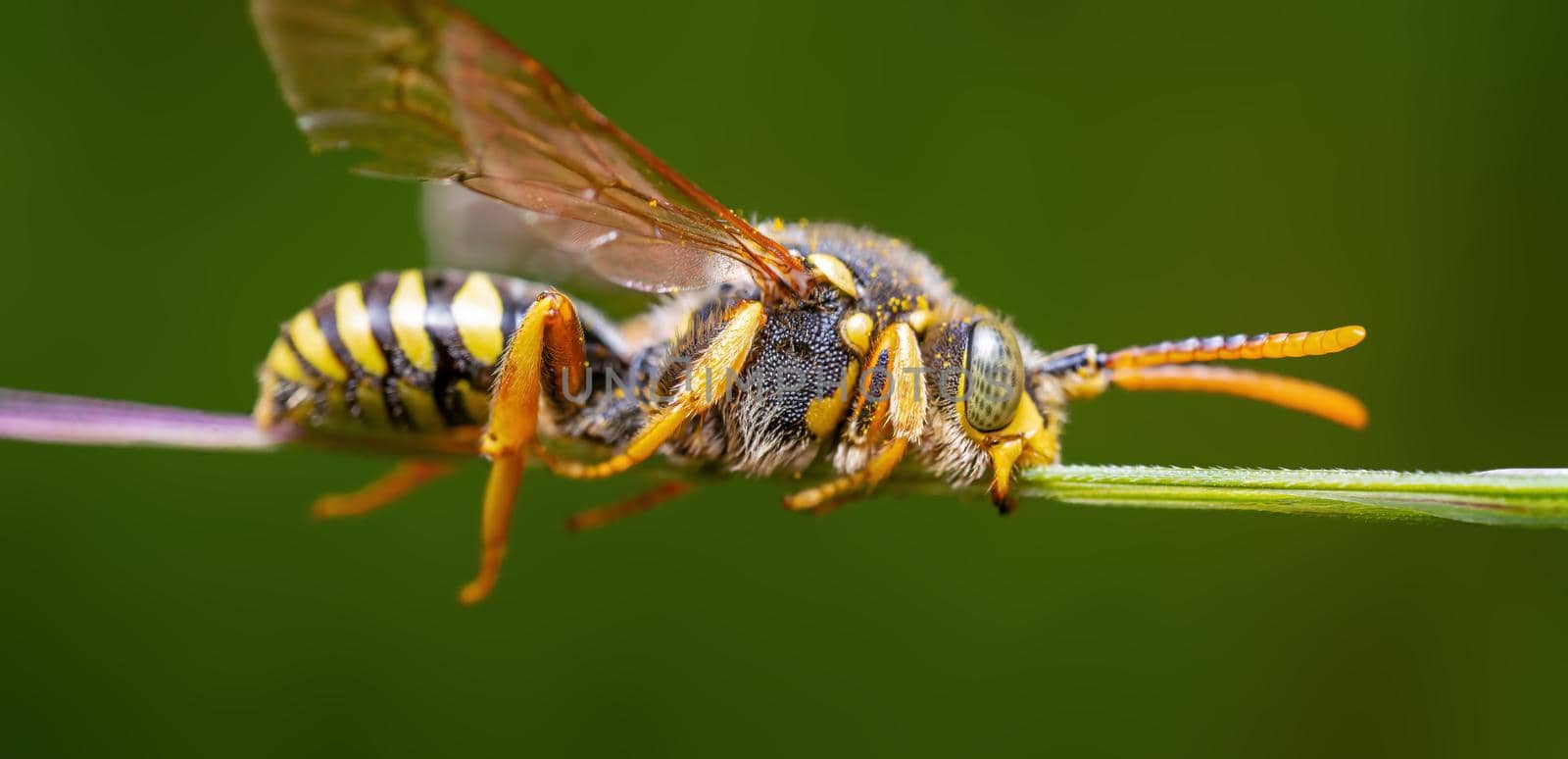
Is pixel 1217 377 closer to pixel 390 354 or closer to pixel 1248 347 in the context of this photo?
pixel 1248 347

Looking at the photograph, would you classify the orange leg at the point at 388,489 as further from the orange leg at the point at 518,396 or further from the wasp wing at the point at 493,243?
the wasp wing at the point at 493,243

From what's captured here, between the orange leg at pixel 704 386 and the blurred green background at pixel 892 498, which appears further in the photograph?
the blurred green background at pixel 892 498

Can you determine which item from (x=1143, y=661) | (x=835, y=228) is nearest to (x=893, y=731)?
(x=1143, y=661)

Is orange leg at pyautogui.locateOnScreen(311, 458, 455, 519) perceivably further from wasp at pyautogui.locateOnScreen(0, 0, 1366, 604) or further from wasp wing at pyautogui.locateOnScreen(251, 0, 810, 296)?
wasp wing at pyautogui.locateOnScreen(251, 0, 810, 296)

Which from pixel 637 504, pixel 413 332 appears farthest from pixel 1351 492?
pixel 413 332

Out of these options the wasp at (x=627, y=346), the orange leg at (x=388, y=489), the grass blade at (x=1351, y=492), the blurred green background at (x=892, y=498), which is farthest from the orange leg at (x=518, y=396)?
the blurred green background at (x=892, y=498)

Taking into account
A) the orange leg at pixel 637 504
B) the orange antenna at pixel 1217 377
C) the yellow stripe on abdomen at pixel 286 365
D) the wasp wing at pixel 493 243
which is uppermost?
the orange antenna at pixel 1217 377

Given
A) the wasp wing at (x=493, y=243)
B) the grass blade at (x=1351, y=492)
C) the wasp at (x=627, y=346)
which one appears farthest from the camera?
the wasp wing at (x=493, y=243)
